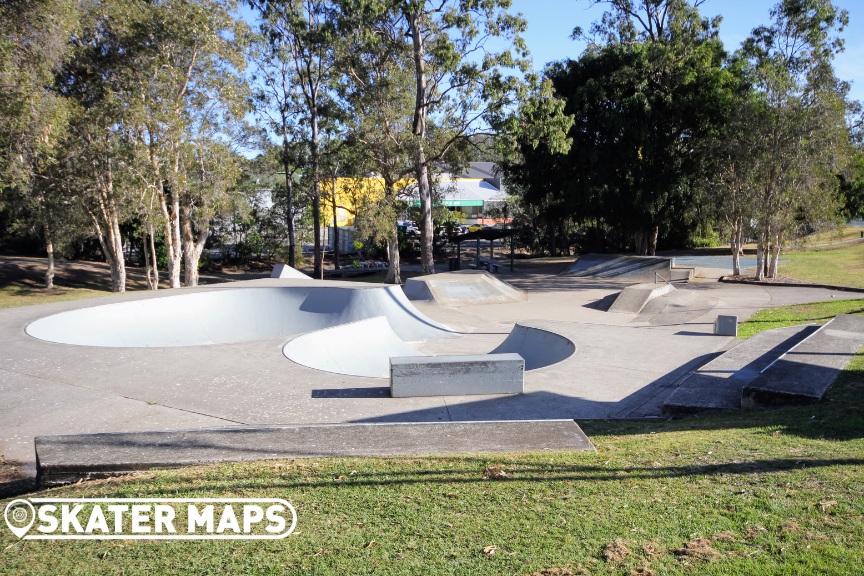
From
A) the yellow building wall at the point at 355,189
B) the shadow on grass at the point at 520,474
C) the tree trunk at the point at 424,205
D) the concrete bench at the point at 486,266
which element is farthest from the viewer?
the concrete bench at the point at 486,266

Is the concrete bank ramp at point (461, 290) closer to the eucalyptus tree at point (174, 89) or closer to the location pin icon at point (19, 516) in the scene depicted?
the eucalyptus tree at point (174, 89)

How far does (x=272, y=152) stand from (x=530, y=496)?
30.2 m

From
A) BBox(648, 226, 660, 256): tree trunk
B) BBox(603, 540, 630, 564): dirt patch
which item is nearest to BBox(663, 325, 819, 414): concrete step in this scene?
BBox(603, 540, 630, 564): dirt patch

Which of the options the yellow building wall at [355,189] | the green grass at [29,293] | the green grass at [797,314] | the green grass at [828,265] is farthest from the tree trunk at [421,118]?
the green grass at [828,265]

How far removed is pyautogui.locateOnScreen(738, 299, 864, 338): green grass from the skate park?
2.91 ft

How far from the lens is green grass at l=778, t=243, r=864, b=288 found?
2452cm

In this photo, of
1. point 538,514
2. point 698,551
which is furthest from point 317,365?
point 698,551

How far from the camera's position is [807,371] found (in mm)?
8375

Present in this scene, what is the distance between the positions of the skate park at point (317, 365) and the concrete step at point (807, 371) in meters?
0.31

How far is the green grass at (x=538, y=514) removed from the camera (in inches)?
144

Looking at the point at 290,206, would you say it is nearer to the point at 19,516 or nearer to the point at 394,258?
the point at 394,258

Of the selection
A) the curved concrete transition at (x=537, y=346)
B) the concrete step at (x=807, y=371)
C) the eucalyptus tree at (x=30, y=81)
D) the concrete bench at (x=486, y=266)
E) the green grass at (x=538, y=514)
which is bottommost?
the curved concrete transition at (x=537, y=346)

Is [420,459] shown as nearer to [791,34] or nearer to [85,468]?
[85,468]

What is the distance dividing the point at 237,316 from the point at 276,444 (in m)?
10.9
